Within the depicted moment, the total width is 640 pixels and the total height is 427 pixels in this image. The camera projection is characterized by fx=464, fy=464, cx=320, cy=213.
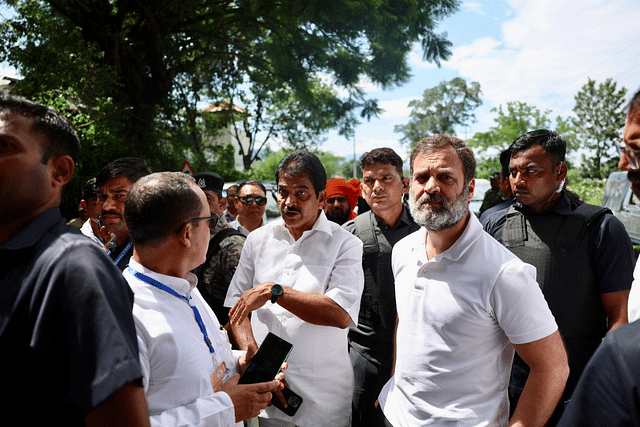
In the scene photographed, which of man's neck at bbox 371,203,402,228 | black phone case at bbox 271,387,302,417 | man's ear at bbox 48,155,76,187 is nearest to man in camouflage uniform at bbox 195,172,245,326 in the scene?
black phone case at bbox 271,387,302,417

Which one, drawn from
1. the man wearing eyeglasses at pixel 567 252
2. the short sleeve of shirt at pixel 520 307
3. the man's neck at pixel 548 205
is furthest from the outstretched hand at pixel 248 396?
the man's neck at pixel 548 205

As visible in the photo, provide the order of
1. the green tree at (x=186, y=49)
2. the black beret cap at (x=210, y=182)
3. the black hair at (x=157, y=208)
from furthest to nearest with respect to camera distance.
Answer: the green tree at (x=186, y=49) < the black beret cap at (x=210, y=182) < the black hair at (x=157, y=208)

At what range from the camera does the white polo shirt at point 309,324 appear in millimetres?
2602

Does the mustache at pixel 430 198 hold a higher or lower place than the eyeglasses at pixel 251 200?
higher

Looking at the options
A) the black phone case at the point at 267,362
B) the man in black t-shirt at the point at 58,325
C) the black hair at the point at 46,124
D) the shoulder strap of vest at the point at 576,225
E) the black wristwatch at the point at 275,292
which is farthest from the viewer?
the shoulder strap of vest at the point at 576,225

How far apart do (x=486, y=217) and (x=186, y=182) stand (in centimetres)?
262

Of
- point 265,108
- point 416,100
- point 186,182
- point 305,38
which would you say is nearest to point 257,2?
point 305,38

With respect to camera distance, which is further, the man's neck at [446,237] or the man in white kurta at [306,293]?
the man in white kurta at [306,293]

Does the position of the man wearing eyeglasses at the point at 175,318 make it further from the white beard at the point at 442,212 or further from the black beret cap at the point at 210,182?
the black beret cap at the point at 210,182

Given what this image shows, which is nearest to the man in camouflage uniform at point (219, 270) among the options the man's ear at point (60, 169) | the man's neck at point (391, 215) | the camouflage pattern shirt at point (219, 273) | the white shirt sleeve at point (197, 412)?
the camouflage pattern shirt at point (219, 273)

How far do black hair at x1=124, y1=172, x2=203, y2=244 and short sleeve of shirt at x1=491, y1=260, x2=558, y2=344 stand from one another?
1.27m

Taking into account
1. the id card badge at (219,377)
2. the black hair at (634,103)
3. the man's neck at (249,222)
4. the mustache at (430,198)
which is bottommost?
the id card badge at (219,377)

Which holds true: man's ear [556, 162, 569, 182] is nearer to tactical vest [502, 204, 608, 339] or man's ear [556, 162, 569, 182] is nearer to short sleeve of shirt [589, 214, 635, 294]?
tactical vest [502, 204, 608, 339]

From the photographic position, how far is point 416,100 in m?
81.0
